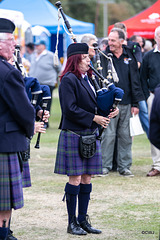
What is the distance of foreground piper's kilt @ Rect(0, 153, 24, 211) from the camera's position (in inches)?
162

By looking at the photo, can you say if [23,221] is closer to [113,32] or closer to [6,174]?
[6,174]

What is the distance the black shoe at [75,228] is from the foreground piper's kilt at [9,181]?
3.41ft

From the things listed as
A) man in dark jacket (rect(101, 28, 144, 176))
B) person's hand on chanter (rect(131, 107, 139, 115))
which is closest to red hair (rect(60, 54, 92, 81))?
man in dark jacket (rect(101, 28, 144, 176))

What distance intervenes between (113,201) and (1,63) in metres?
2.85

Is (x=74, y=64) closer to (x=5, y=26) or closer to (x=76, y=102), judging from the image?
(x=76, y=102)

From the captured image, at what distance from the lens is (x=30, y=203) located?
246 inches

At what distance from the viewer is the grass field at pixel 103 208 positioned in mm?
5109

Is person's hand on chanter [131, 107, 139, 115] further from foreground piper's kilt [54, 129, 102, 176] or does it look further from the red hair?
the red hair

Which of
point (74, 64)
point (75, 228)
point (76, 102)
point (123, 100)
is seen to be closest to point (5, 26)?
point (74, 64)

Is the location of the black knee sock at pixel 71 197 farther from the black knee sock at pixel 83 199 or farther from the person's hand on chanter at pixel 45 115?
the person's hand on chanter at pixel 45 115

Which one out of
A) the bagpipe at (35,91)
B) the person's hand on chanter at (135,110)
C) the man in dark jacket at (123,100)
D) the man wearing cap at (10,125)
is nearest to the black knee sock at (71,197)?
the bagpipe at (35,91)

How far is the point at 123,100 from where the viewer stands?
25.8ft

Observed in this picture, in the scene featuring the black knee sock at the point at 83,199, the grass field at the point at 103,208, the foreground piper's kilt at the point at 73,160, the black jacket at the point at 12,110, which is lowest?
the grass field at the point at 103,208

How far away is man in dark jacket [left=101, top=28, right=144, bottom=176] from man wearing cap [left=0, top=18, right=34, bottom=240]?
364cm
